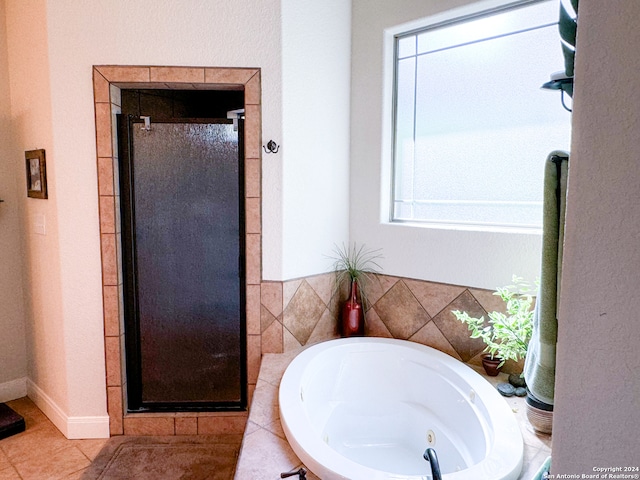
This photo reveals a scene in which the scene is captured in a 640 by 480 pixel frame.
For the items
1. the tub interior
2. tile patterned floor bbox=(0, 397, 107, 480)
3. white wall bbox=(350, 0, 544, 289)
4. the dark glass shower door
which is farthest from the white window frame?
tile patterned floor bbox=(0, 397, 107, 480)

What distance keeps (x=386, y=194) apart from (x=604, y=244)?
2171 millimetres

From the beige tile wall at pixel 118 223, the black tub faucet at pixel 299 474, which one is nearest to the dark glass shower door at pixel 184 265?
the beige tile wall at pixel 118 223

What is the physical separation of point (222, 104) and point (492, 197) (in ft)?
7.98

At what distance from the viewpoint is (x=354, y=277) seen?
2732mm

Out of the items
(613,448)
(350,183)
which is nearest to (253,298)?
(350,183)

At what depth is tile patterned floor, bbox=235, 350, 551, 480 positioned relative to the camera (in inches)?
57.7

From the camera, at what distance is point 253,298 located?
2475 millimetres

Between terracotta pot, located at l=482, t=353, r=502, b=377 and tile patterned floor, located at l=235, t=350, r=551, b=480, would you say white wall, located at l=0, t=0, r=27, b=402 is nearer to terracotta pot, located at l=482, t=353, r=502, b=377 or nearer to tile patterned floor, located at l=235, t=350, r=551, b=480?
tile patterned floor, located at l=235, t=350, r=551, b=480

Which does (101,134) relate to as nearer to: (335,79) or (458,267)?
(335,79)

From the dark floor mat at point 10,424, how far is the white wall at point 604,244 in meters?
3.01

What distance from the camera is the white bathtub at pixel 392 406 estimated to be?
181 centimetres

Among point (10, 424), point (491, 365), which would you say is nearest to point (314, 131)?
point (491, 365)

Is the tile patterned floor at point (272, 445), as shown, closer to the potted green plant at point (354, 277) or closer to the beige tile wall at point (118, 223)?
the beige tile wall at point (118, 223)

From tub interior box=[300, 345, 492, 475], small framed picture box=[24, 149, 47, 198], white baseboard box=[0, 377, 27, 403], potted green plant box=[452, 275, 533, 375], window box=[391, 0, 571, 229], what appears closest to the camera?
potted green plant box=[452, 275, 533, 375]
